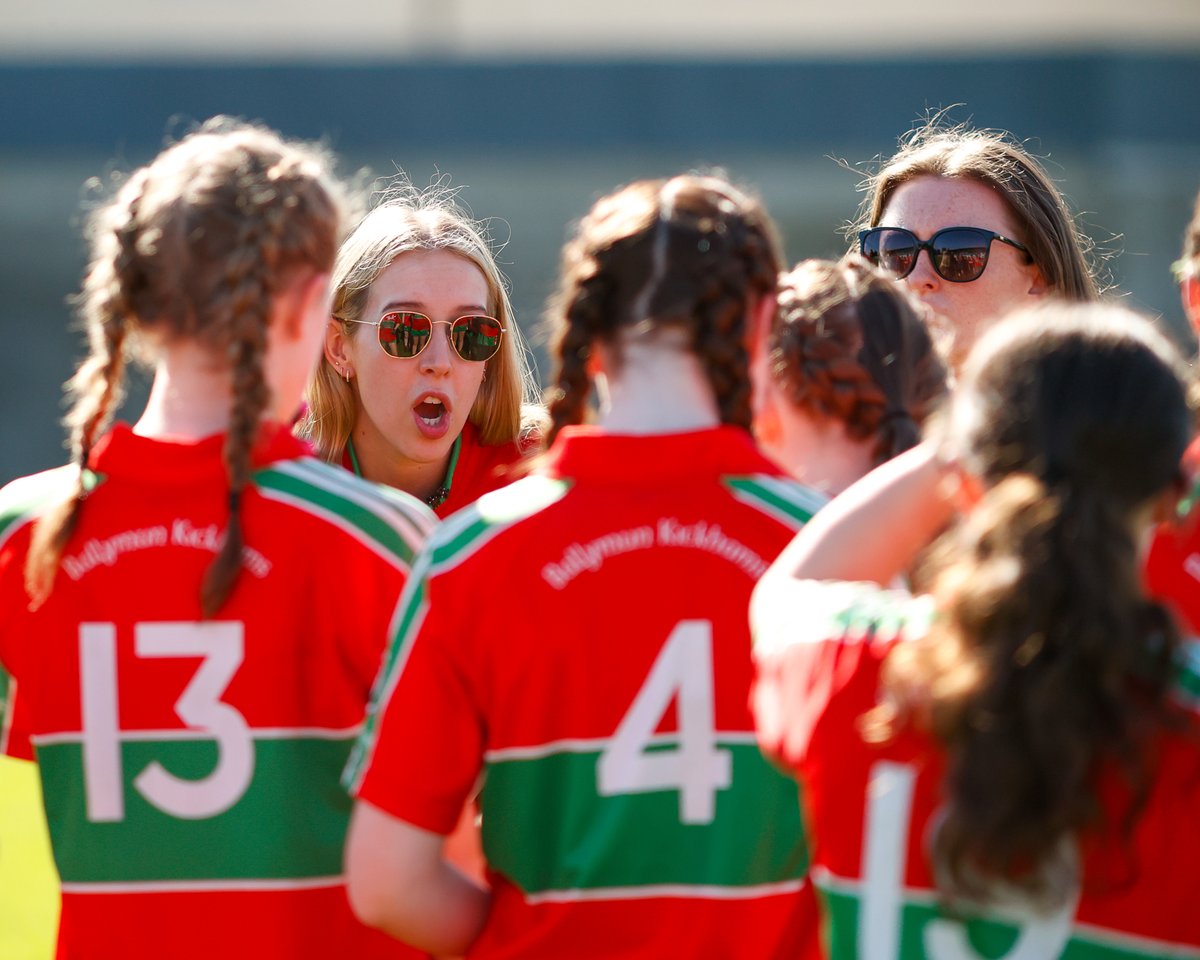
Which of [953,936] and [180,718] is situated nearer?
[953,936]

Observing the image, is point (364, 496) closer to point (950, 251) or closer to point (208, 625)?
point (208, 625)

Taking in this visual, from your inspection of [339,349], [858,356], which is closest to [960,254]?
[858,356]

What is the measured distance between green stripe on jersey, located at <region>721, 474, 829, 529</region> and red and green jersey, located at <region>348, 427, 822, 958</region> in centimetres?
3

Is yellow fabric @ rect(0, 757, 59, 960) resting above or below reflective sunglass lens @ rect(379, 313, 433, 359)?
below

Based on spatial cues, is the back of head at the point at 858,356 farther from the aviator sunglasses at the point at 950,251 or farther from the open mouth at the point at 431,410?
the open mouth at the point at 431,410

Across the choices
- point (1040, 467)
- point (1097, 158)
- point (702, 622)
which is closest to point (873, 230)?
point (702, 622)

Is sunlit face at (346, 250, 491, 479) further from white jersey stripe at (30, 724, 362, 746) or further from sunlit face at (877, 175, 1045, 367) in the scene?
white jersey stripe at (30, 724, 362, 746)

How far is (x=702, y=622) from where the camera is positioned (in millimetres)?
2072

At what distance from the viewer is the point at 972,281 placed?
3.75m

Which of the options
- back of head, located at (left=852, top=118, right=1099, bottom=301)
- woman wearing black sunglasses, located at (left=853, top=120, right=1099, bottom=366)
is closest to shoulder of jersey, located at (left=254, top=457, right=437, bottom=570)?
woman wearing black sunglasses, located at (left=853, top=120, right=1099, bottom=366)

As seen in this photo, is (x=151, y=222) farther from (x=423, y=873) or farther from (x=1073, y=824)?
(x=1073, y=824)

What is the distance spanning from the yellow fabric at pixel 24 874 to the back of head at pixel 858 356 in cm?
236

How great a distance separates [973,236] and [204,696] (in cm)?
225

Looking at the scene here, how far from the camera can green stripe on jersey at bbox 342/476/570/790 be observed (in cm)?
205
